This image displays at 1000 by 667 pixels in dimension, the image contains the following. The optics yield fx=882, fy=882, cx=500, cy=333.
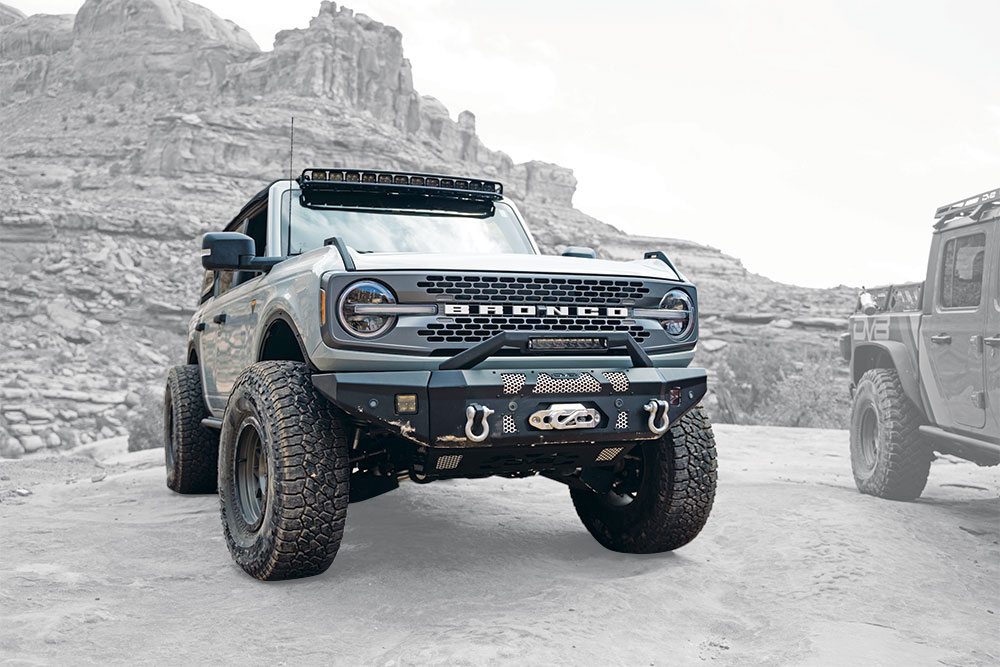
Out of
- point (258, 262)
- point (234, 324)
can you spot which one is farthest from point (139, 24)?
point (258, 262)

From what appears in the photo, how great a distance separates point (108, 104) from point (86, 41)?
2045 centimetres

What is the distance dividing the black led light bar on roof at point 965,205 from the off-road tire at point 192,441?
19.1 feet

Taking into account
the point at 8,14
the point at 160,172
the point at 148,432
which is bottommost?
the point at 148,432

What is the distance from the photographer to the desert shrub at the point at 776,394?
2062 cm

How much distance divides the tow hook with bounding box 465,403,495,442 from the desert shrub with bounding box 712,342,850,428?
55.6ft

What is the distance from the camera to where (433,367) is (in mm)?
3744

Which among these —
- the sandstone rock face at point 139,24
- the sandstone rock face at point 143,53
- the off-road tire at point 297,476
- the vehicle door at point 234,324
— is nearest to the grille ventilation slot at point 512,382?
the off-road tire at point 297,476

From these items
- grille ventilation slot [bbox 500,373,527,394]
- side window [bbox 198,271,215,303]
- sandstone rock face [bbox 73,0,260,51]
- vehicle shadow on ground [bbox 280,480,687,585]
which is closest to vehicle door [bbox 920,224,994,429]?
vehicle shadow on ground [bbox 280,480,687,585]

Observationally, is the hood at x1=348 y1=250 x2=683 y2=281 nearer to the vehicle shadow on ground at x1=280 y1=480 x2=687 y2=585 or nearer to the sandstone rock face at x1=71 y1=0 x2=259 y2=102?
A: the vehicle shadow on ground at x1=280 y1=480 x2=687 y2=585

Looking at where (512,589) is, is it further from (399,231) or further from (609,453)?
(399,231)

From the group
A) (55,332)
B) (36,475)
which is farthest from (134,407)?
(36,475)

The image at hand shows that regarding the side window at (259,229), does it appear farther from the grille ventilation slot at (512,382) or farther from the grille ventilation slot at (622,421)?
the grille ventilation slot at (622,421)

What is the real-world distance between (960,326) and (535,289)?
392 centimetres

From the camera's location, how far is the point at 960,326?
248 inches
